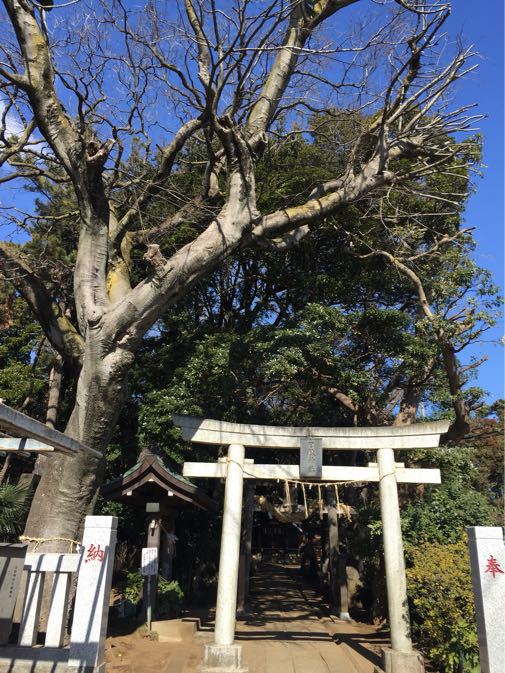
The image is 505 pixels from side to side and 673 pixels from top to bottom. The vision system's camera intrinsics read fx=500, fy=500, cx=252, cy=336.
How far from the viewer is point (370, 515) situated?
35.8ft

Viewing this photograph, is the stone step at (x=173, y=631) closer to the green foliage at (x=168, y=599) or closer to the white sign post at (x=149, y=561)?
the white sign post at (x=149, y=561)

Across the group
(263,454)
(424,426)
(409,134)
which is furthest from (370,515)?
(409,134)

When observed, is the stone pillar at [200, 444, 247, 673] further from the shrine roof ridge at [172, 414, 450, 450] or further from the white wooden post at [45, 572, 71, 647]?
the white wooden post at [45, 572, 71, 647]

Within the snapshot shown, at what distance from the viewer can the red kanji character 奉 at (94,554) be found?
5312mm

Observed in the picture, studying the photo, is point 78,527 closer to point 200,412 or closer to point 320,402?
point 200,412

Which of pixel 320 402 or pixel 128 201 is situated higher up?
pixel 128 201

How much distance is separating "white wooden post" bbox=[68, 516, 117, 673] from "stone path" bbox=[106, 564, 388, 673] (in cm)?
222

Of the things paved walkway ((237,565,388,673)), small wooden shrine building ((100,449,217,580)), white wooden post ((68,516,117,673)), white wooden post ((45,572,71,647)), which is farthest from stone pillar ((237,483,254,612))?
white wooden post ((68,516,117,673))

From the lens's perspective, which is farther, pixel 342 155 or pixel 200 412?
pixel 342 155

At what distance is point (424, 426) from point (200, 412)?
17.6ft

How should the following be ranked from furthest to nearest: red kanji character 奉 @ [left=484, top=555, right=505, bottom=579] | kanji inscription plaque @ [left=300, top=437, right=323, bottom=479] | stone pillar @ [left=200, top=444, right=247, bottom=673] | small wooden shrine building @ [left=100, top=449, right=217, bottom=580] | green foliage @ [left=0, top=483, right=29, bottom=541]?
small wooden shrine building @ [left=100, top=449, right=217, bottom=580] → green foliage @ [left=0, top=483, right=29, bottom=541] → kanji inscription plaque @ [left=300, top=437, right=323, bottom=479] → stone pillar @ [left=200, top=444, right=247, bottom=673] → red kanji character 奉 @ [left=484, top=555, right=505, bottom=579]

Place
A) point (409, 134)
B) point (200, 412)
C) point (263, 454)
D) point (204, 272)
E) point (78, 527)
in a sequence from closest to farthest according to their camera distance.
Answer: point (78, 527) → point (204, 272) → point (409, 134) → point (200, 412) → point (263, 454)

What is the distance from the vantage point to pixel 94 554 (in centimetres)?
533

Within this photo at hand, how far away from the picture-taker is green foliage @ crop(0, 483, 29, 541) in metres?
9.65
